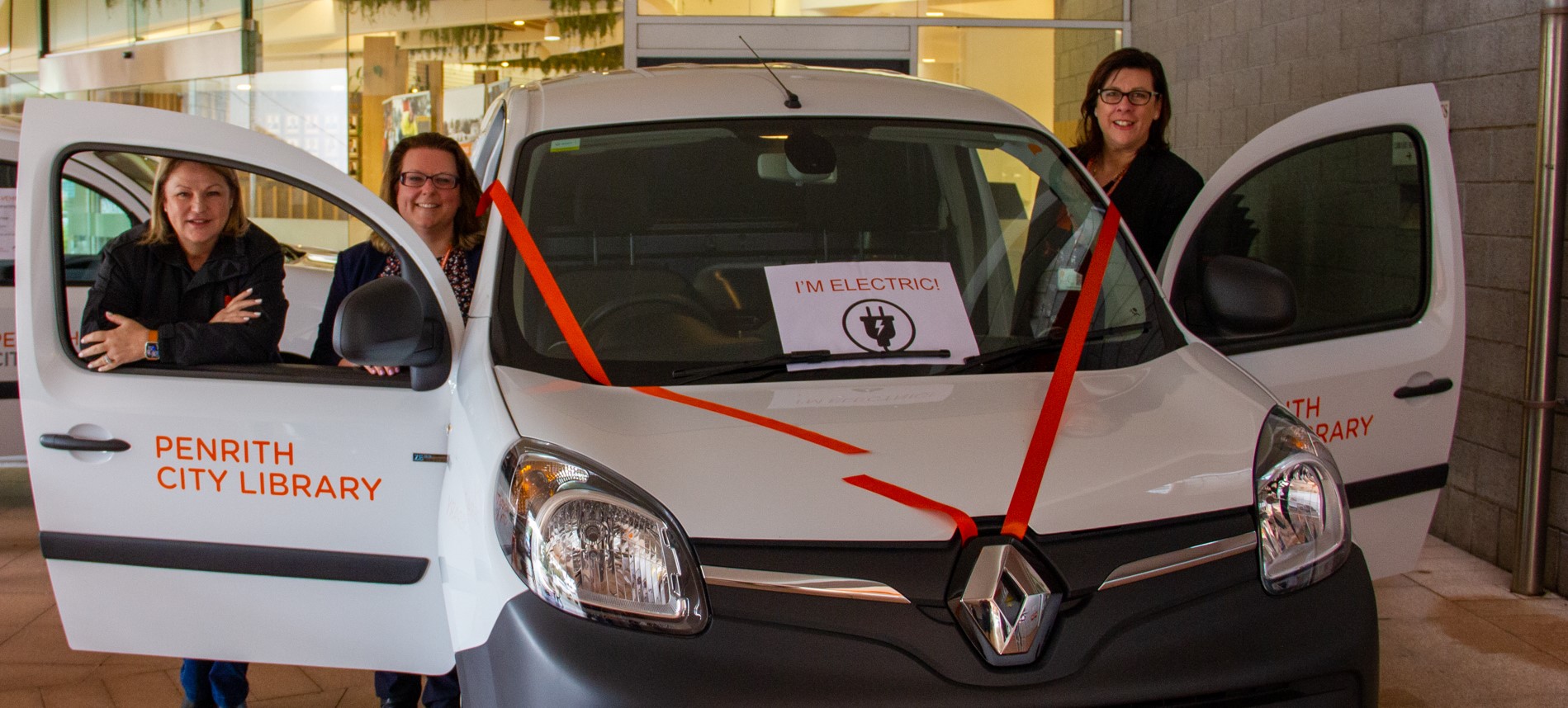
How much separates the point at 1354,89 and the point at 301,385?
191 inches

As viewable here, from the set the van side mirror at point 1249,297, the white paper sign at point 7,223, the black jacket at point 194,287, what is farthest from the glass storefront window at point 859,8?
the van side mirror at point 1249,297

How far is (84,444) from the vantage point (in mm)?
2750

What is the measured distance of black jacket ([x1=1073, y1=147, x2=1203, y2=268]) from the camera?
12.6ft

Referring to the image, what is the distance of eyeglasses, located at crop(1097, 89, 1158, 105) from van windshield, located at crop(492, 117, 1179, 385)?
886 mm

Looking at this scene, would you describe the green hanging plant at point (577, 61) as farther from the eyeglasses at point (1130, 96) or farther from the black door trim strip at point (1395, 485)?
the black door trim strip at point (1395, 485)

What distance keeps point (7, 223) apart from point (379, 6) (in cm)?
619

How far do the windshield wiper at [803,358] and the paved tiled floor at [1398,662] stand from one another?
183 centimetres

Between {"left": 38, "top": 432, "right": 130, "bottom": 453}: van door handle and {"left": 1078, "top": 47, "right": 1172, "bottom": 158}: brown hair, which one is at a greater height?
{"left": 1078, "top": 47, "right": 1172, "bottom": 158}: brown hair

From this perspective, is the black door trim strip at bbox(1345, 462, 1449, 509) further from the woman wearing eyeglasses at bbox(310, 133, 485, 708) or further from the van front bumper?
the woman wearing eyeglasses at bbox(310, 133, 485, 708)

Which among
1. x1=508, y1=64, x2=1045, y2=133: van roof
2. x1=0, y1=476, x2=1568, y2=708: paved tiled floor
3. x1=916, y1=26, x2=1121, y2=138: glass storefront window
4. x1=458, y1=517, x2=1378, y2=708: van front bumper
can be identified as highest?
x1=916, y1=26, x2=1121, y2=138: glass storefront window

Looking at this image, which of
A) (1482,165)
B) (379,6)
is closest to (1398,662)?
(1482,165)

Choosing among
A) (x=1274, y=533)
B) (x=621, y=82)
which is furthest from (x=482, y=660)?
(x=621, y=82)

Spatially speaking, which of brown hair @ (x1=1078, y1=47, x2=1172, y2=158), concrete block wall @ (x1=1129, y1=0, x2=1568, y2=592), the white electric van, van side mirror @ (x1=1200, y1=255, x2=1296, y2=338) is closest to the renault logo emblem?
the white electric van

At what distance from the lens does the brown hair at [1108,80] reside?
4.00 meters
